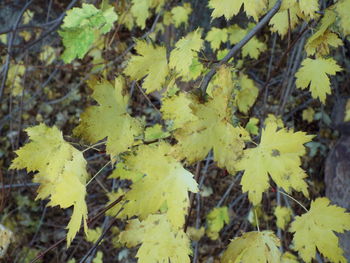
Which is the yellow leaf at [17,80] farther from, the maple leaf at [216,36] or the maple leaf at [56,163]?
the maple leaf at [56,163]

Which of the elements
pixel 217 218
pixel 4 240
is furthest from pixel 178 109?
pixel 217 218

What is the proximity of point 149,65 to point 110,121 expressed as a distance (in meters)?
0.31

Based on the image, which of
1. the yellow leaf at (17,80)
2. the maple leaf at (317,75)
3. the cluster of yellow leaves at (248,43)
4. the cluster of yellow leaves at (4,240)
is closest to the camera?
the maple leaf at (317,75)

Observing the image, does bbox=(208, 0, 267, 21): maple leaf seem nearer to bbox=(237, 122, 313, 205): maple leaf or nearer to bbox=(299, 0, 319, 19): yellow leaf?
bbox=(299, 0, 319, 19): yellow leaf

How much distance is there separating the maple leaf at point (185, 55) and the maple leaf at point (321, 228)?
796 mm

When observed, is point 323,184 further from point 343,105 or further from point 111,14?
point 111,14

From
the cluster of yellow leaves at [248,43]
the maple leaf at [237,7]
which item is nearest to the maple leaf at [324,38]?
the maple leaf at [237,7]

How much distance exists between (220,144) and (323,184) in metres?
2.54

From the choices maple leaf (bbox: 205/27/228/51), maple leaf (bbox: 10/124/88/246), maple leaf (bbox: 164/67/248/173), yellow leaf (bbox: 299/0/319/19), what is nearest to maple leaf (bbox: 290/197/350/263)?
maple leaf (bbox: 164/67/248/173)

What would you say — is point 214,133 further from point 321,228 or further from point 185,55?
point 321,228

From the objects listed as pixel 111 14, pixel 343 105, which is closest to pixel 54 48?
pixel 111 14

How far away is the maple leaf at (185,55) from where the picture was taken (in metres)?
1.31

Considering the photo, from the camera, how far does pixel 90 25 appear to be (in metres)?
1.77

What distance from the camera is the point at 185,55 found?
1329 millimetres
